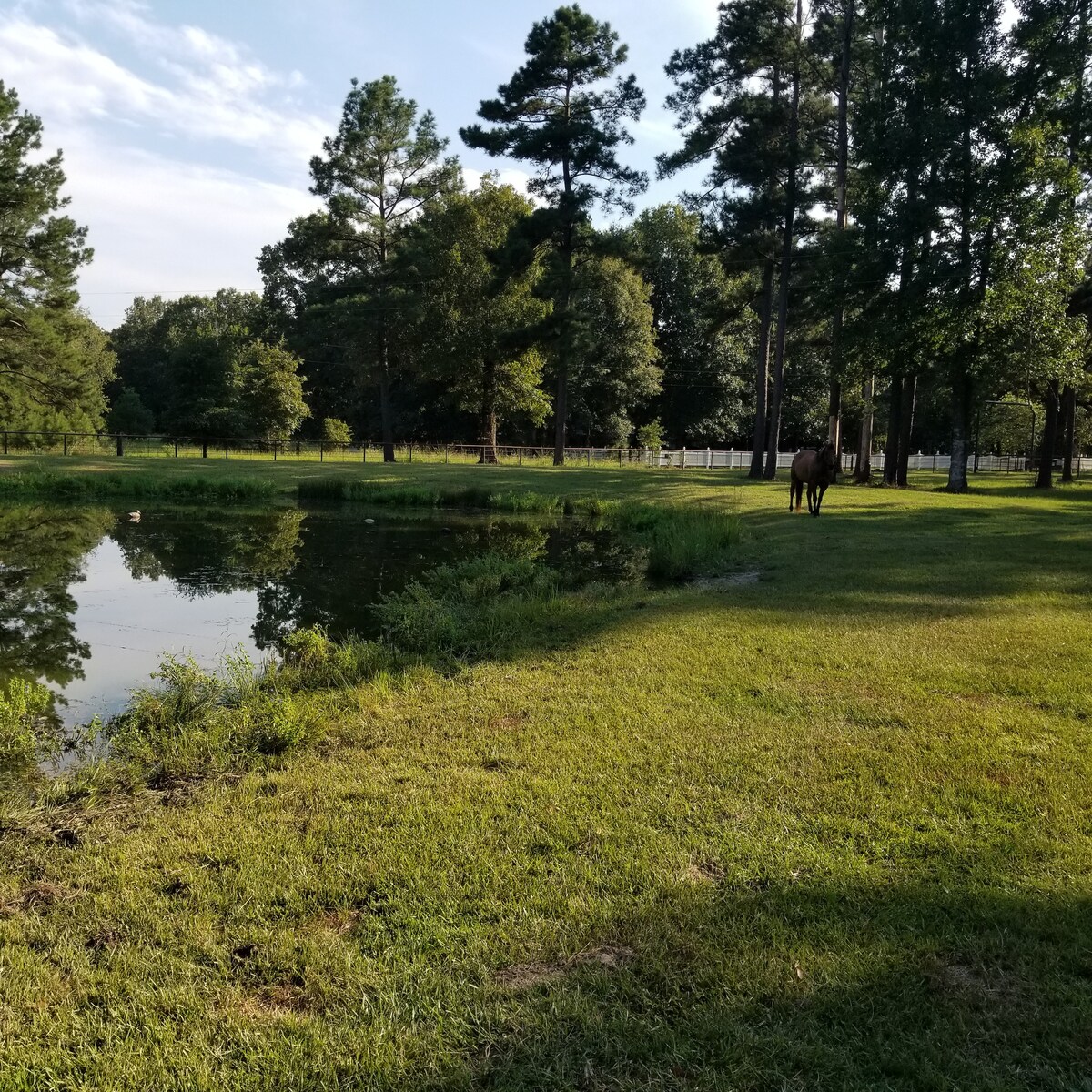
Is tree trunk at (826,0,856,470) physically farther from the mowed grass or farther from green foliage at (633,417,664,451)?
green foliage at (633,417,664,451)

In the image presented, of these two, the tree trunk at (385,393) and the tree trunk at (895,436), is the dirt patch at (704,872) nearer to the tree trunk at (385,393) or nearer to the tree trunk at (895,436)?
the tree trunk at (895,436)

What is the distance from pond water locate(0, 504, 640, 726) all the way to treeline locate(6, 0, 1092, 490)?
1451 centimetres

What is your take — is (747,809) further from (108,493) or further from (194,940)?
(108,493)

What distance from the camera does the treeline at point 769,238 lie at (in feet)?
74.5

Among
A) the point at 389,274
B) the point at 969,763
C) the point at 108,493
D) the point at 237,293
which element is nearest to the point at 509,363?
the point at 389,274

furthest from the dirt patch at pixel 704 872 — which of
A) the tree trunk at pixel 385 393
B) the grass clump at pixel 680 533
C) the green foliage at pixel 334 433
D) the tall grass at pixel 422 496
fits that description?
the green foliage at pixel 334 433

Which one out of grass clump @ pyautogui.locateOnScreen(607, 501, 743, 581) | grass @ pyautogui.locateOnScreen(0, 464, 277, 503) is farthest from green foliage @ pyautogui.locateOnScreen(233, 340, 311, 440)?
grass clump @ pyautogui.locateOnScreen(607, 501, 743, 581)

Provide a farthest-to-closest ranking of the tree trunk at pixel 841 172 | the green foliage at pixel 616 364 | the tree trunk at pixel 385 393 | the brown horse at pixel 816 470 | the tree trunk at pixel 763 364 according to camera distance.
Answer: the green foliage at pixel 616 364
the tree trunk at pixel 385 393
the tree trunk at pixel 763 364
the tree trunk at pixel 841 172
the brown horse at pixel 816 470

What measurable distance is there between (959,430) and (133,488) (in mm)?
26279

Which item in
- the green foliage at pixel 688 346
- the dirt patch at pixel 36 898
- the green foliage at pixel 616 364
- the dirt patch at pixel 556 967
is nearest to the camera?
the dirt patch at pixel 556 967

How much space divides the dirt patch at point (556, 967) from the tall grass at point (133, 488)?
879 inches

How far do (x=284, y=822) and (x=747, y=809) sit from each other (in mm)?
2209

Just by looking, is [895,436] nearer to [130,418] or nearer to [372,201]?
[372,201]

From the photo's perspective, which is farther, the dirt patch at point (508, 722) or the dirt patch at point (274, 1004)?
the dirt patch at point (508, 722)
